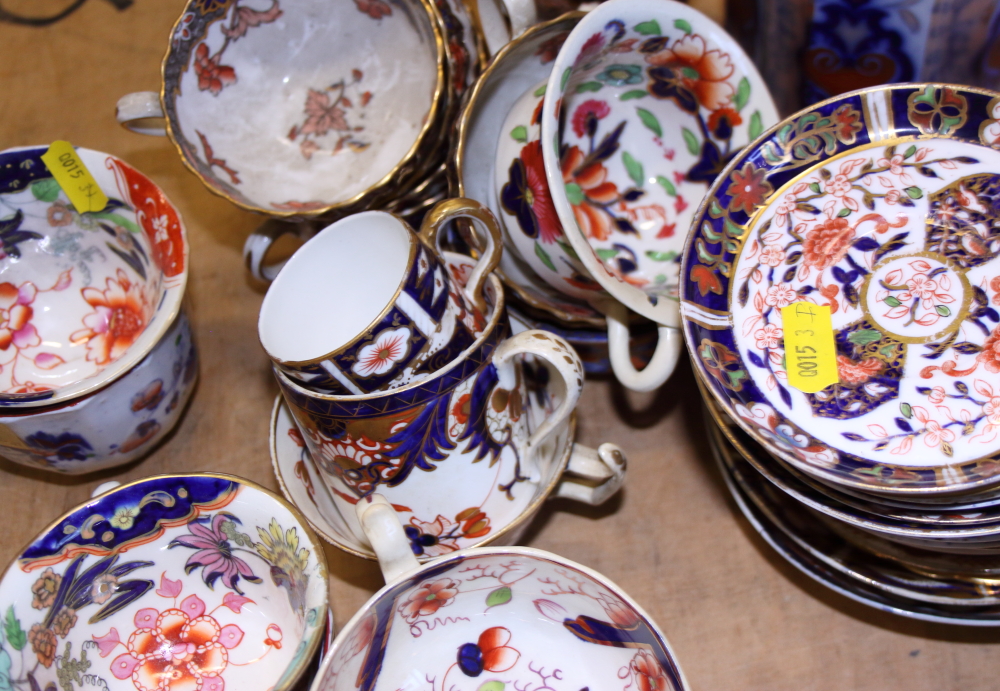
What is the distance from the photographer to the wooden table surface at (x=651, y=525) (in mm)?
760

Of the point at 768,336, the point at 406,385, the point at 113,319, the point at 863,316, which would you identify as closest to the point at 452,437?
the point at 406,385

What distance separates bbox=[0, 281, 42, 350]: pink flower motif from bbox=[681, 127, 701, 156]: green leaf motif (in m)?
0.76

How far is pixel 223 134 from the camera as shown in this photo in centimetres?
98

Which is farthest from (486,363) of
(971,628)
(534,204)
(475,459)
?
(971,628)

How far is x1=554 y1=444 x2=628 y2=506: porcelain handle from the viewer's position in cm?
71

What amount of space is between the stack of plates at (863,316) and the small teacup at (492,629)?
6.7 inches

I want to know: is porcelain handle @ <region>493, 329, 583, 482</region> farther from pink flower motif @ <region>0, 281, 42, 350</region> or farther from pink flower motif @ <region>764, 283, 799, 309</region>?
pink flower motif @ <region>0, 281, 42, 350</region>

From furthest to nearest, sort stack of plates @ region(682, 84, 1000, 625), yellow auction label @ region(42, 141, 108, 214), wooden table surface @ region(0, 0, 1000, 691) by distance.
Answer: yellow auction label @ region(42, 141, 108, 214), wooden table surface @ region(0, 0, 1000, 691), stack of plates @ region(682, 84, 1000, 625)

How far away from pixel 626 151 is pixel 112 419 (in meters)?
0.62

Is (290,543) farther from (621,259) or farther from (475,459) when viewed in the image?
(621,259)


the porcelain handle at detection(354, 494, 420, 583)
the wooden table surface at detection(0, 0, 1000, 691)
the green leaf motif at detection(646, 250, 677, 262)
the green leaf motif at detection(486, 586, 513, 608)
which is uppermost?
the porcelain handle at detection(354, 494, 420, 583)

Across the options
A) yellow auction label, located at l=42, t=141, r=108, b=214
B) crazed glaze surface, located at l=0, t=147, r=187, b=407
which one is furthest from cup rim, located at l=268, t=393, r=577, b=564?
yellow auction label, located at l=42, t=141, r=108, b=214

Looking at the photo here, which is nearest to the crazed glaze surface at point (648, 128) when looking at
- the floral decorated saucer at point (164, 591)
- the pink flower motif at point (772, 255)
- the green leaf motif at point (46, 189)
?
the pink flower motif at point (772, 255)

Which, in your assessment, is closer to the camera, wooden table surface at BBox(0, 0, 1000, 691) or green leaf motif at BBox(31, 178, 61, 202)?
wooden table surface at BBox(0, 0, 1000, 691)
